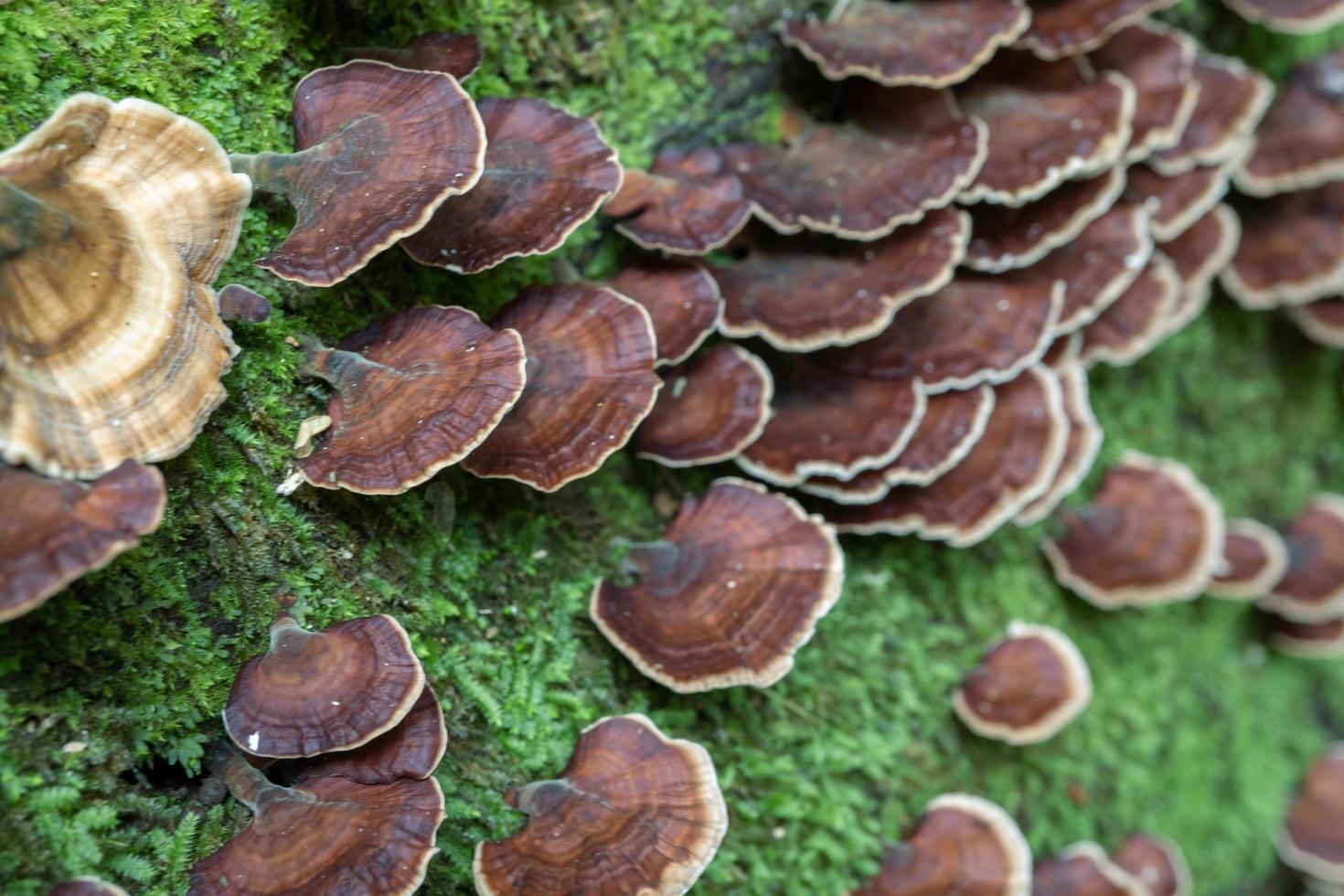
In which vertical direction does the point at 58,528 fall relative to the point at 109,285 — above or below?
below

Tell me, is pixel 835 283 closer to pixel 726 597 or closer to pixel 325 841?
pixel 726 597

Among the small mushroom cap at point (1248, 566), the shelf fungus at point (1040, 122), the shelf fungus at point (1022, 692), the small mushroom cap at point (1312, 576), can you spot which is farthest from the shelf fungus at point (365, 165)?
the small mushroom cap at point (1312, 576)

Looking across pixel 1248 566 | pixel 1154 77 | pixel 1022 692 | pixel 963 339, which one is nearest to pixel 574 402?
pixel 963 339

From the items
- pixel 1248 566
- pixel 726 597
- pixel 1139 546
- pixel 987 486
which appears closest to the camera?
pixel 726 597

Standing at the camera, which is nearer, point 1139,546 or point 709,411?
point 709,411

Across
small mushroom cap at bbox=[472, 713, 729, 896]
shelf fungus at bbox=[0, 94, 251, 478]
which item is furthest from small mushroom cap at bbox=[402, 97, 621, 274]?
small mushroom cap at bbox=[472, 713, 729, 896]

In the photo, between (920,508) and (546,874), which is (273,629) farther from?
(920,508)

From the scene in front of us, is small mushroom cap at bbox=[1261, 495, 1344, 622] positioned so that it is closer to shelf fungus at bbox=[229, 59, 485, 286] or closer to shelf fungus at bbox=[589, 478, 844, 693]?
shelf fungus at bbox=[589, 478, 844, 693]
